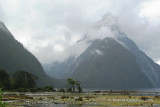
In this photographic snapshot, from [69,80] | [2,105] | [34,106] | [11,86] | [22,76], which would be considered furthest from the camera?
[22,76]

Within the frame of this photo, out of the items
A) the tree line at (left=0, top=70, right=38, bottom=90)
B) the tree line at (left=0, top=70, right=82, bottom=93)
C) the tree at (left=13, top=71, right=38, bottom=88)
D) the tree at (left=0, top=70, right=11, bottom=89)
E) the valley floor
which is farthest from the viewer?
the tree at (left=13, top=71, right=38, bottom=88)

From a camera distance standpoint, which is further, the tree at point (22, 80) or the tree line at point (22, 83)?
the tree at point (22, 80)

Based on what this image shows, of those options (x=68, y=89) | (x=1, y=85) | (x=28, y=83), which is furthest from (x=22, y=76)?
(x=68, y=89)

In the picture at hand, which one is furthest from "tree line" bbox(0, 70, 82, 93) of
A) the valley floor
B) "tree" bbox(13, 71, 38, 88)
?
the valley floor

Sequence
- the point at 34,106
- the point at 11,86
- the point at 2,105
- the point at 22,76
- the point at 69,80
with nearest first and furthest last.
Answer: the point at 2,105
the point at 34,106
the point at 69,80
the point at 11,86
the point at 22,76

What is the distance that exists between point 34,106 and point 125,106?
1972 centimetres

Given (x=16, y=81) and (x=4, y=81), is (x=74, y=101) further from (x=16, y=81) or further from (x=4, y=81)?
(x=16, y=81)

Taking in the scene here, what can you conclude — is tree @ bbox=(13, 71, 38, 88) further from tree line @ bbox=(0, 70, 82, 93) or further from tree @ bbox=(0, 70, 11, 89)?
tree @ bbox=(0, 70, 11, 89)

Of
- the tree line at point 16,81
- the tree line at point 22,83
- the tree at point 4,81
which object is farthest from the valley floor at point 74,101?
the tree line at point 16,81

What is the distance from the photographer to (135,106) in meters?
49.1

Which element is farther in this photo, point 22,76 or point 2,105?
point 22,76

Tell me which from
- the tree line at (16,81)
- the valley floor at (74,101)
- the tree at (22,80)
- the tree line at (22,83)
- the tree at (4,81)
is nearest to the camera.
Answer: the valley floor at (74,101)

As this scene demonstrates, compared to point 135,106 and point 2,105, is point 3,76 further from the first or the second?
point 2,105

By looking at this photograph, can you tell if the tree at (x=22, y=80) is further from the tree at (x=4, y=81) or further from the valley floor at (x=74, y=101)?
the valley floor at (x=74, y=101)
